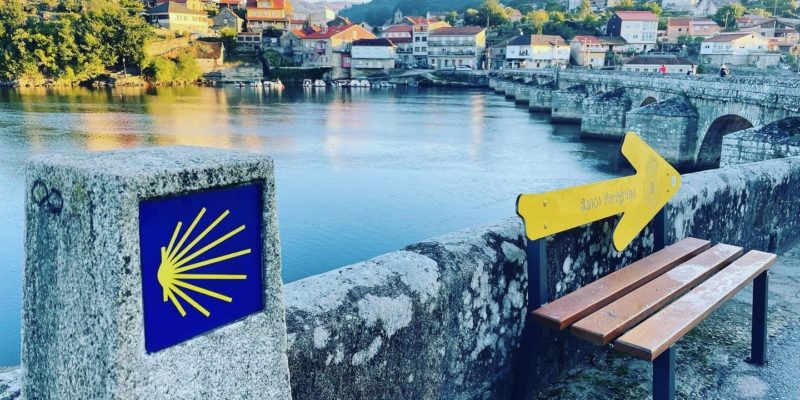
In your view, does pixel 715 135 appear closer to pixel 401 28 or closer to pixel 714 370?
pixel 714 370

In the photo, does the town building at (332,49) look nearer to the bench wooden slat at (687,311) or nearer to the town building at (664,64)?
the town building at (664,64)

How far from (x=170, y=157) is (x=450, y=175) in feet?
88.4

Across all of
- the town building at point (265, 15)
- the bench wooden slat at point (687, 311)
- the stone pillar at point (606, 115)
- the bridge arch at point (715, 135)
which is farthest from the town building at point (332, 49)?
the bench wooden slat at point (687, 311)

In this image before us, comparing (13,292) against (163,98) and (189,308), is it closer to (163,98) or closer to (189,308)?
(189,308)

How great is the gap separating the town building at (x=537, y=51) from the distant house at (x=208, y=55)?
47.0 m

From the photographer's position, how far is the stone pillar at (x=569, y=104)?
170ft

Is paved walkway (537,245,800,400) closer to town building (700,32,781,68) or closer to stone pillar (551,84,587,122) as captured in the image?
stone pillar (551,84,587,122)

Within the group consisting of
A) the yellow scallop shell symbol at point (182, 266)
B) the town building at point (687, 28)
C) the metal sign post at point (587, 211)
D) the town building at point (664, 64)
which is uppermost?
the town building at point (687, 28)

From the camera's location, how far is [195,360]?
5.59ft

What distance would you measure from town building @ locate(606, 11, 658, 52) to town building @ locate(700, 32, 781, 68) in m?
20.0

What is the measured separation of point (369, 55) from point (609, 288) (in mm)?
100295

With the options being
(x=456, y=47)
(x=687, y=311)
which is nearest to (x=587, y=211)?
(x=687, y=311)

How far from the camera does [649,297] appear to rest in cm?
344

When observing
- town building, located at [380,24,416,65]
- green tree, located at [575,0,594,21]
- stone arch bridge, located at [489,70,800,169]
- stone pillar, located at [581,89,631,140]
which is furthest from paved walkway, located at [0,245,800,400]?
green tree, located at [575,0,594,21]
